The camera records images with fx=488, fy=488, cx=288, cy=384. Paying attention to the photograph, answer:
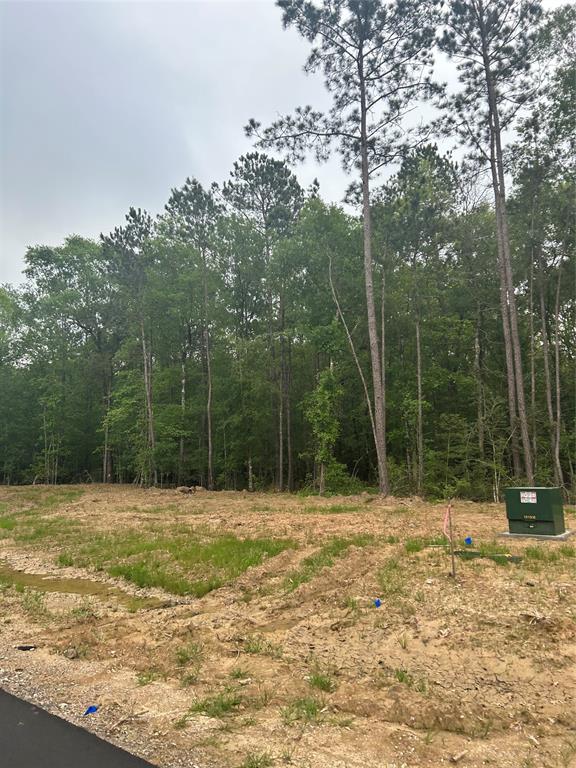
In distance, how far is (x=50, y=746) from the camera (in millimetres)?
3182

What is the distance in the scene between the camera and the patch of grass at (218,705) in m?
3.63

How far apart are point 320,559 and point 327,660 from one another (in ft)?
11.0

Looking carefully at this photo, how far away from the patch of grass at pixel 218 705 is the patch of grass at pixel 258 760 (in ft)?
1.96

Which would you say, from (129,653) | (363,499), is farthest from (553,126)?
(129,653)

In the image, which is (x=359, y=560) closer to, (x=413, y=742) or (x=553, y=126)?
(x=413, y=742)

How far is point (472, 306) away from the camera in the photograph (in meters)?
23.1

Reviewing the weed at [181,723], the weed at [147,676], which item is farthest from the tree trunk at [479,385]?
the weed at [181,723]

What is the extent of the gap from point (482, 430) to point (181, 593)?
14.5 metres

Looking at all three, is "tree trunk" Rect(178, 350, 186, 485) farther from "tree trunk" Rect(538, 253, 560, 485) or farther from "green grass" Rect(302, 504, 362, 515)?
"tree trunk" Rect(538, 253, 560, 485)

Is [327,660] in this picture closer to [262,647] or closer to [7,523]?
[262,647]

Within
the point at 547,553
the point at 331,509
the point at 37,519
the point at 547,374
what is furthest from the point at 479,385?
the point at 37,519

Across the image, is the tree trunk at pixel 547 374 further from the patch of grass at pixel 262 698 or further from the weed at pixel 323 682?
the patch of grass at pixel 262 698

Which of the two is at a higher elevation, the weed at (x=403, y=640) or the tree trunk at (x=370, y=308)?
the tree trunk at (x=370, y=308)

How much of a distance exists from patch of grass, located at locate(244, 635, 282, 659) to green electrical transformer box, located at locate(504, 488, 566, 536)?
5.41 meters
